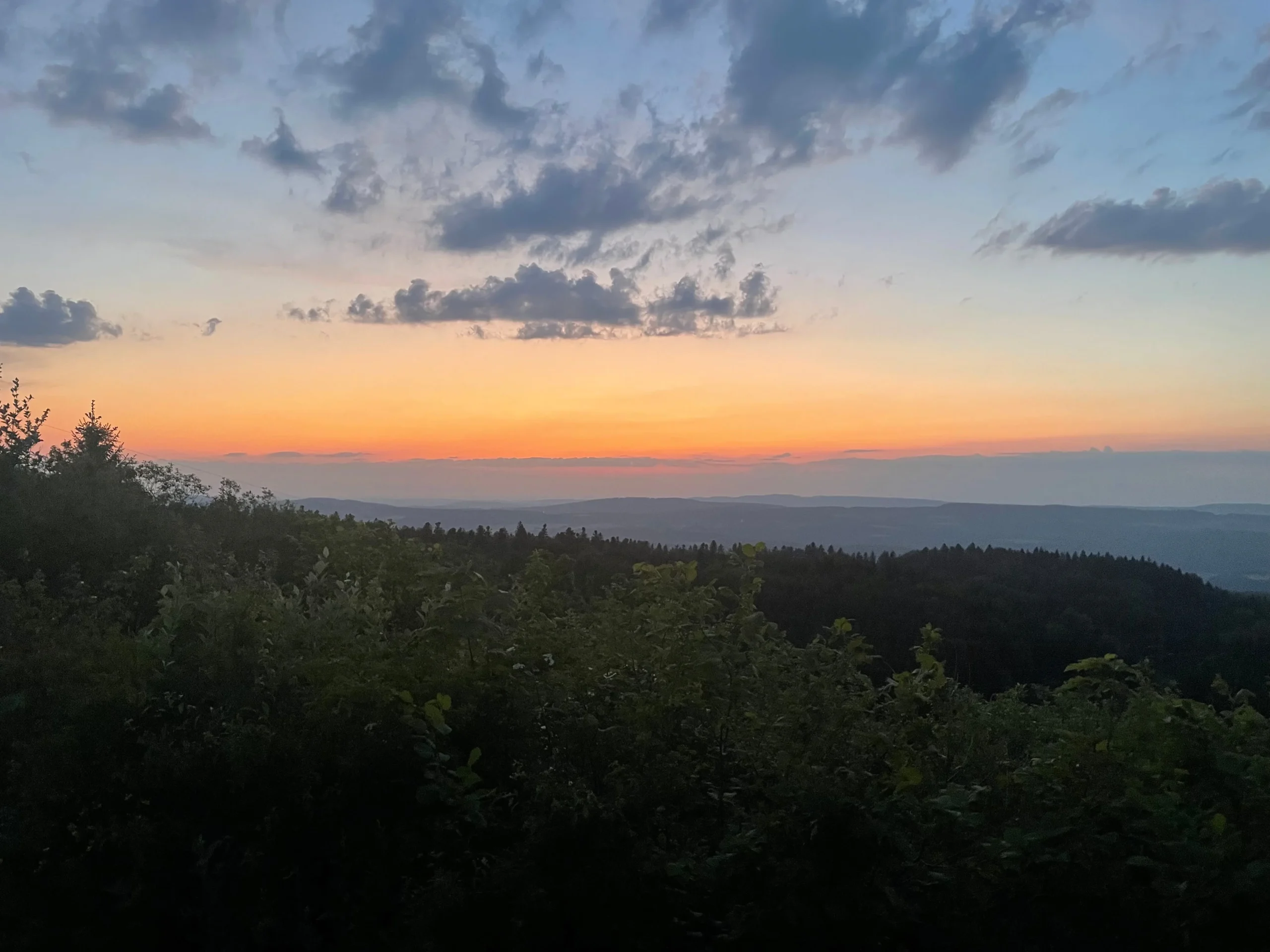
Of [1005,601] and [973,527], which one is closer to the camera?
[1005,601]

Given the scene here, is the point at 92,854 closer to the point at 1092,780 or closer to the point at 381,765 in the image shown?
the point at 381,765

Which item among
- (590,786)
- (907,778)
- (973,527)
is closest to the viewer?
(907,778)

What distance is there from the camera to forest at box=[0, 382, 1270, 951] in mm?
3225

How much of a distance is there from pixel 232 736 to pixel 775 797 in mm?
2048

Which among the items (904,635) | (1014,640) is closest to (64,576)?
(904,635)

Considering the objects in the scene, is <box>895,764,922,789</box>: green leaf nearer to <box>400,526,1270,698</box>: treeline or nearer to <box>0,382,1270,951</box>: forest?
<box>0,382,1270,951</box>: forest

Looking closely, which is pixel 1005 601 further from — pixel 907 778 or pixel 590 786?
pixel 590 786

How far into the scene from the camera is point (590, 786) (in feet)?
12.0

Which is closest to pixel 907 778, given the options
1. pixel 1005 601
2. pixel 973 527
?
pixel 1005 601

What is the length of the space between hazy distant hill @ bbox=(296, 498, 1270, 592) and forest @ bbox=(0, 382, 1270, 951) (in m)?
42.2

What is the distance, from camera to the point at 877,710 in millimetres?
4262

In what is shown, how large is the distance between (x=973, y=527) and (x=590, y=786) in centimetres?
9140

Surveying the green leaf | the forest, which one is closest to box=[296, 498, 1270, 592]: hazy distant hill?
the forest

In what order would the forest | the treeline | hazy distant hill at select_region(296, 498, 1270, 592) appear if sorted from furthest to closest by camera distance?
hazy distant hill at select_region(296, 498, 1270, 592) < the treeline < the forest
